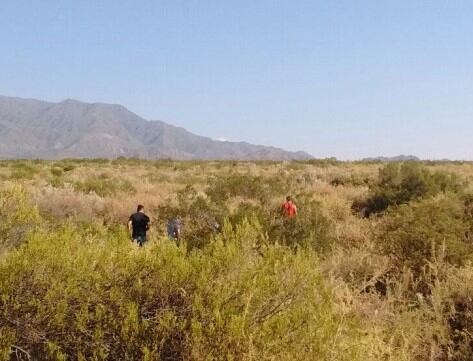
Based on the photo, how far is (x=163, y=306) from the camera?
4641mm

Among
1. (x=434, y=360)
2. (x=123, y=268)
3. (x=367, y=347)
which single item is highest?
(x=123, y=268)

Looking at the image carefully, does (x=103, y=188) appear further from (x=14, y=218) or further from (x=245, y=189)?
(x=14, y=218)

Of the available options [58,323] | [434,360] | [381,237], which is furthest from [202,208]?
[58,323]

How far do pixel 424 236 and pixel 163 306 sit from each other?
5650 millimetres

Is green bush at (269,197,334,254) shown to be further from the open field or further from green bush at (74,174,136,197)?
green bush at (74,174,136,197)

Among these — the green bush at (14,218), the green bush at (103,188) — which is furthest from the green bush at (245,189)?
the green bush at (14,218)

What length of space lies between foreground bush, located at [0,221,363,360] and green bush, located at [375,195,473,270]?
163 inches

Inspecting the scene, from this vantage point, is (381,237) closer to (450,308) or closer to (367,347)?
(450,308)

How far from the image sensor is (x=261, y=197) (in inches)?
807

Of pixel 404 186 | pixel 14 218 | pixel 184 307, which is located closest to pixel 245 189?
pixel 404 186

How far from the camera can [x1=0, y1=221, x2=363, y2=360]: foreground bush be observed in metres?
4.30

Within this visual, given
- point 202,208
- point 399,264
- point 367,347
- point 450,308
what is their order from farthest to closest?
point 202,208 → point 399,264 → point 450,308 → point 367,347

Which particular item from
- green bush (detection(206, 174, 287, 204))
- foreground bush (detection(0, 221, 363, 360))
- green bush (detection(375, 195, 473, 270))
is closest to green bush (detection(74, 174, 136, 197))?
green bush (detection(206, 174, 287, 204))

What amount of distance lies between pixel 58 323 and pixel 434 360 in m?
3.79
